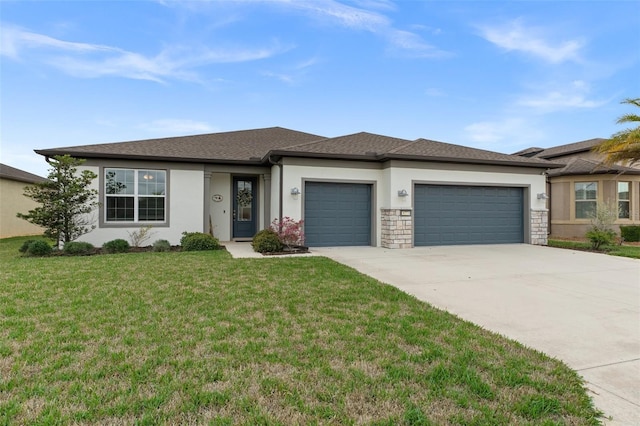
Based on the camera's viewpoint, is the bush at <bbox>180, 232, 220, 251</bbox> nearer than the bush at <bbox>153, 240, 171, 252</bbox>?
Yes

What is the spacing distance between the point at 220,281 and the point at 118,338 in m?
2.57

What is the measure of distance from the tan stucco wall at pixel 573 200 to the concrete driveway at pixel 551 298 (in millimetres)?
6913

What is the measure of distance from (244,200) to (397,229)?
5899 millimetres

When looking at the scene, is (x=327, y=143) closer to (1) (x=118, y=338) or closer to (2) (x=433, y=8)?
(2) (x=433, y=8)

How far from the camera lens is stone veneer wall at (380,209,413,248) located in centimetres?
1100

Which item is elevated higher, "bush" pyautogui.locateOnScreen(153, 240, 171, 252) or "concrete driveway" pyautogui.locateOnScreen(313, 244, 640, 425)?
"bush" pyautogui.locateOnScreen(153, 240, 171, 252)

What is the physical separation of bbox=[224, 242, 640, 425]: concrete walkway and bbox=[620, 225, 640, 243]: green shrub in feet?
21.3

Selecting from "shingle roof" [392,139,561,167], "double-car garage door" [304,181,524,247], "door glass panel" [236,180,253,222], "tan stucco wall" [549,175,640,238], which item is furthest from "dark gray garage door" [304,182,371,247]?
"tan stucco wall" [549,175,640,238]

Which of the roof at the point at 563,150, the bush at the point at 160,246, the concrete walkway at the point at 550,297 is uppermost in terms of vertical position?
the roof at the point at 563,150

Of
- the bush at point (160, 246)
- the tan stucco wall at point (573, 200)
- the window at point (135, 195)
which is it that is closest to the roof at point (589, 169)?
the tan stucco wall at point (573, 200)

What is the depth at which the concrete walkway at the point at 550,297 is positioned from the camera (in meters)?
2.93

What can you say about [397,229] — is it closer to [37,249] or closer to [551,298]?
[551,298]

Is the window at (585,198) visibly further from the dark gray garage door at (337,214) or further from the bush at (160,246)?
the bush at (160,246)

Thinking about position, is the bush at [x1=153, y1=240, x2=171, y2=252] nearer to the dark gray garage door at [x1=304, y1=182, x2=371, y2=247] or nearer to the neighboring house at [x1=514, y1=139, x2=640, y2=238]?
the dark gray garage door at [x1=304, y1=182, x2=371, y2=247]
